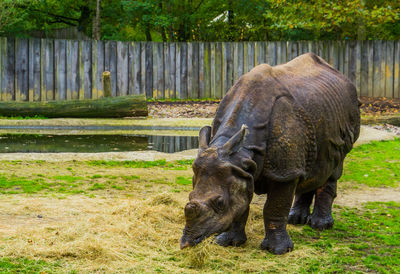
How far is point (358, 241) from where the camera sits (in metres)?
5.46

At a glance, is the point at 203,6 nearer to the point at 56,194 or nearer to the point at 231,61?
the point at 231,61

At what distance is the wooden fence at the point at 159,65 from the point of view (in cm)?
1714

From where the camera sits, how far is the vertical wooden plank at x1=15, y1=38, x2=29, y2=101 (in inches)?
673

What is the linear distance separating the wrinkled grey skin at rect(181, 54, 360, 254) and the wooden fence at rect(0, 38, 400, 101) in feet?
39.6

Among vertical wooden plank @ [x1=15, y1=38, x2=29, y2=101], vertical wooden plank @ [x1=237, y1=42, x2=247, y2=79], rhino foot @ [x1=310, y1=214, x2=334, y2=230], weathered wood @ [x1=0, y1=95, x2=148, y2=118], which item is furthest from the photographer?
vertical wooden plank @ [x1=237, y1=42, x2=247, y2=79]

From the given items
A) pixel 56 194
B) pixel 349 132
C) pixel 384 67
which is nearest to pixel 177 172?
pixel 56 194

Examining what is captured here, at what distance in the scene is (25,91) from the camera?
56.3 feet

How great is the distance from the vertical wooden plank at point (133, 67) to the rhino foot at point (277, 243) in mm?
13263

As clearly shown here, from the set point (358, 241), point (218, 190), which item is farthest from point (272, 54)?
point (218, 190)

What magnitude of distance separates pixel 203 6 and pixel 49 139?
12323mm

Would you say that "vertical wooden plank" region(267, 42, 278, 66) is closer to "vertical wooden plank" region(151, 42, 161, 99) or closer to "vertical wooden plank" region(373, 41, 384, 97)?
"vertical wooden plank" region(373, 41, 384, 97)

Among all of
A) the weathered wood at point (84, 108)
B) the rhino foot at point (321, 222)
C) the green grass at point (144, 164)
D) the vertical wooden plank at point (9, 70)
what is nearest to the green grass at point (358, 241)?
the rhino foot at point (321, 222)

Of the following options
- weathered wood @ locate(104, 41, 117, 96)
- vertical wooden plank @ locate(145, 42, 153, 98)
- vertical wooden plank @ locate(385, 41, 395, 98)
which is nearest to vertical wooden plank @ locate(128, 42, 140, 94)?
vertical wooden plank @ locate(145, 42, 153, 98)

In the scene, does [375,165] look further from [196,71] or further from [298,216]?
[196,71]
